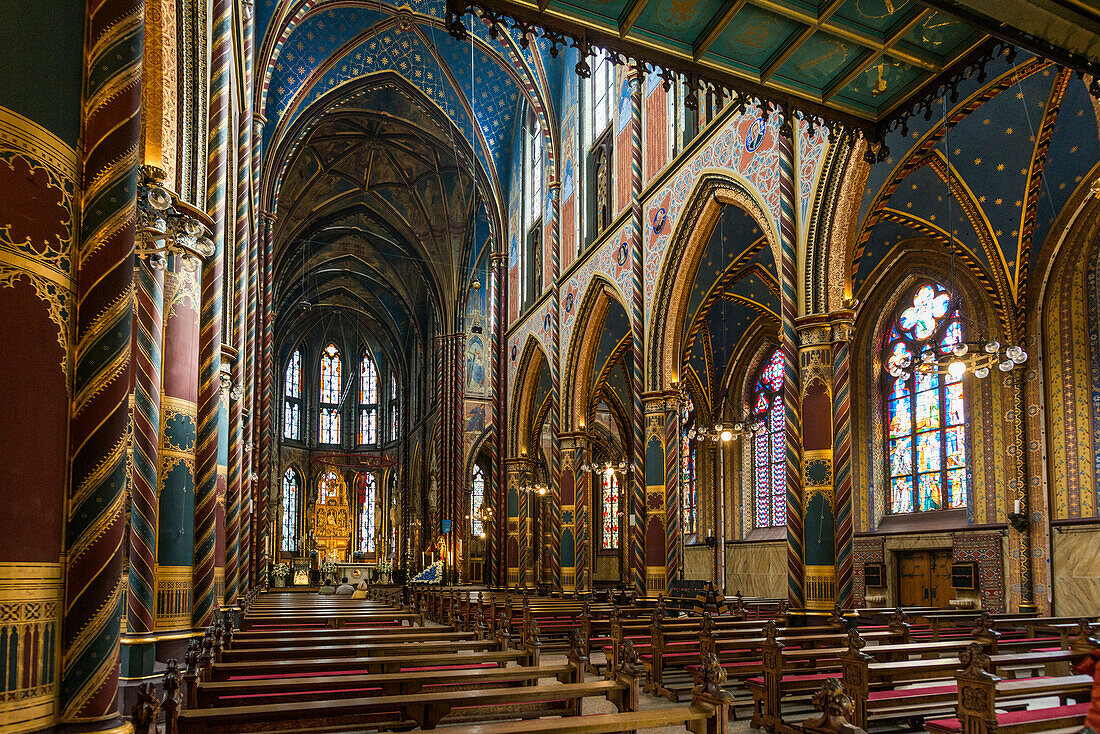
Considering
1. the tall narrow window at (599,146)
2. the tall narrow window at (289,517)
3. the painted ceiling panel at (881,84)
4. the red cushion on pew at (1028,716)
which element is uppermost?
the tall narrow window at (599,146)

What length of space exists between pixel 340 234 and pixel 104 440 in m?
36.3

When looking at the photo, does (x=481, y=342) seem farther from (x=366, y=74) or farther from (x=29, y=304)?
(x=29, y=304)

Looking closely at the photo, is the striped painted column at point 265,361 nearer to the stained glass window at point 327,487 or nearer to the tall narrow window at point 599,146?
the tall narrow window at point 599,146

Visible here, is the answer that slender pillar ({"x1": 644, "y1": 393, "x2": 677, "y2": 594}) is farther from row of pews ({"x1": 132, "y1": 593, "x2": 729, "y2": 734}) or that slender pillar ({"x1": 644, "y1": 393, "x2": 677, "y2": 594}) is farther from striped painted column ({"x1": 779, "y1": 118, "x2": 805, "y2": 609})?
row of pews ({"x1": 132, "y1": 593, "x2": 729, "y2": 734})

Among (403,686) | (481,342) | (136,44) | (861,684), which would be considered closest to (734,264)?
(861,684)

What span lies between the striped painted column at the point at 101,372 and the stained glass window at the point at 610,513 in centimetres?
2963

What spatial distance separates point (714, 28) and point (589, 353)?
1479 centimetres

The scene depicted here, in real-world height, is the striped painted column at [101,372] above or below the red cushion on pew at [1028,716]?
above

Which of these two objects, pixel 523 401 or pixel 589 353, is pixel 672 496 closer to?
pixel 589 353

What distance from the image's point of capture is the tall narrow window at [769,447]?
24.5 metres

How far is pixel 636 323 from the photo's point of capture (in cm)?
1841

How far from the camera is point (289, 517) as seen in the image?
48.7m

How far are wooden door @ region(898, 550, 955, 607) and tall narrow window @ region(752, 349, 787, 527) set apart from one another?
5.02 metres

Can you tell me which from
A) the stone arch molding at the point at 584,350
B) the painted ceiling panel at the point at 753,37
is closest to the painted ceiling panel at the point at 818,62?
the painted ceiling panel at the point at 753,37
